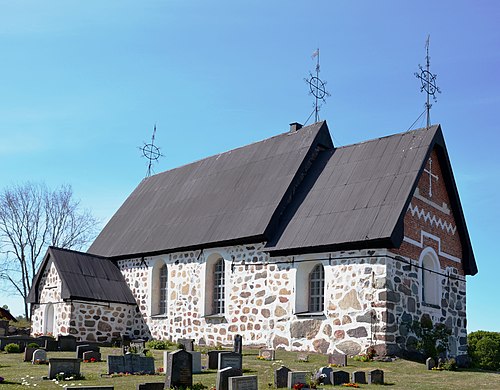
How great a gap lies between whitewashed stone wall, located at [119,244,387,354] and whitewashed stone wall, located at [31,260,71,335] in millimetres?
2754

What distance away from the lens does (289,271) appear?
20984 millimetres

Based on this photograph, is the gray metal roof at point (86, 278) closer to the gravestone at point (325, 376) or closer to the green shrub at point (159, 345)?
the green shrub at point (159, 345)

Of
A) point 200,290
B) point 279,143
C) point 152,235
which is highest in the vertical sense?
point 279,143

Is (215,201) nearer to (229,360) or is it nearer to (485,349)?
(485,349)

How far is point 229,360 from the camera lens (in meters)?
14.5

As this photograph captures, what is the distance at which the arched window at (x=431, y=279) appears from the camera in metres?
21.7

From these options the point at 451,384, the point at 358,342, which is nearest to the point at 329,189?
the point at 358,342

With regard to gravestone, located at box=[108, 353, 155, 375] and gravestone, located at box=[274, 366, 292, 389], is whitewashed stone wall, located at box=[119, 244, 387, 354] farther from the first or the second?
gravestone, located at box=[274, 366, 292, 389]

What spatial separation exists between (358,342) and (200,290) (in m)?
6.47

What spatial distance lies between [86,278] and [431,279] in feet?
39.1

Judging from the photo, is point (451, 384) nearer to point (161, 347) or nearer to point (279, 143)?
point (161, 347)

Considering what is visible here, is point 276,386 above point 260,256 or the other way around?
the other way around

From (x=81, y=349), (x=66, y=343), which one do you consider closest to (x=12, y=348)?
(x=66, y=343)

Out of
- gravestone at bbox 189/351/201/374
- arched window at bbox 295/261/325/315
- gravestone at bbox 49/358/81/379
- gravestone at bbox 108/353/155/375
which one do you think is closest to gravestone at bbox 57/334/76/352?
arched window at bbox 295/261/325/315
